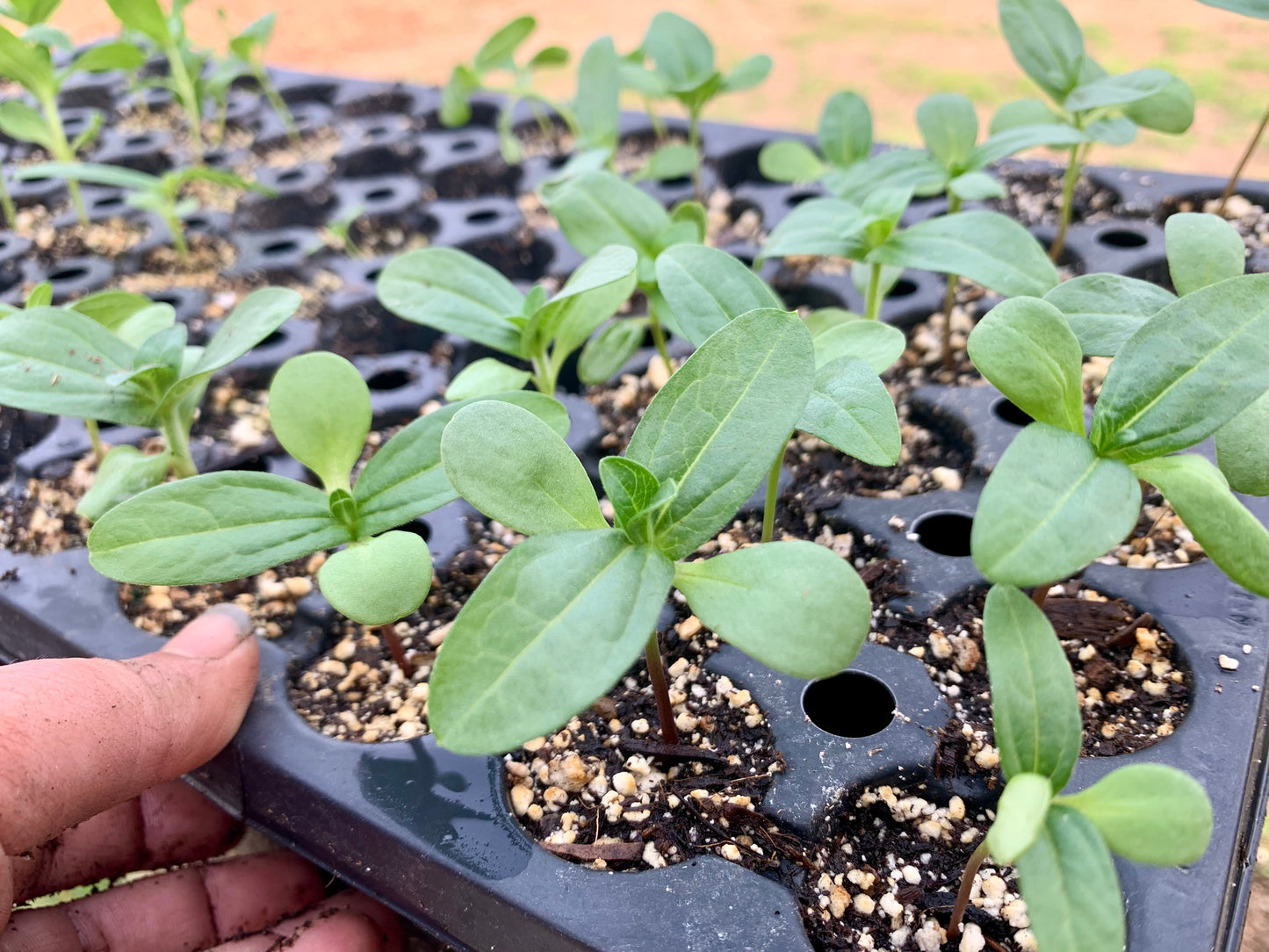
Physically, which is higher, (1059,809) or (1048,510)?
(1048,510)

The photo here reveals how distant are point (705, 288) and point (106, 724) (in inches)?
17.9

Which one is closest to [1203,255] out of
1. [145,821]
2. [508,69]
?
[145,821]

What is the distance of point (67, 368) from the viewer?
2.20ft

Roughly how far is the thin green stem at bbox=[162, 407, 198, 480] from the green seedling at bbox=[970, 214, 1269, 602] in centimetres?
56

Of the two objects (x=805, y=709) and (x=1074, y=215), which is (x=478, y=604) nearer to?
(x=805, y=709)

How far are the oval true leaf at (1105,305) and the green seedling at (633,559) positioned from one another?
0.21m

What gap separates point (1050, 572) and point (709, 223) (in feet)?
2.84

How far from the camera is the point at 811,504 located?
2.58 feet

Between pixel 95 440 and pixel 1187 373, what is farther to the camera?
pixel 95 440

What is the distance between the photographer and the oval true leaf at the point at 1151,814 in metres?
0.38

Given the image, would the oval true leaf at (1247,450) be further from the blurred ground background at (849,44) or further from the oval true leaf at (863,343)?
the blurred ground background at (849,44)

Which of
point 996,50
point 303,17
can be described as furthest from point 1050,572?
point 303,17

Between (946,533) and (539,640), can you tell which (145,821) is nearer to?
(539,640)

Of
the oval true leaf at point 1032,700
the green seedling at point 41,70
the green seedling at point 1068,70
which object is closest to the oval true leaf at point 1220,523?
the oval true leaf at point 1032,700
